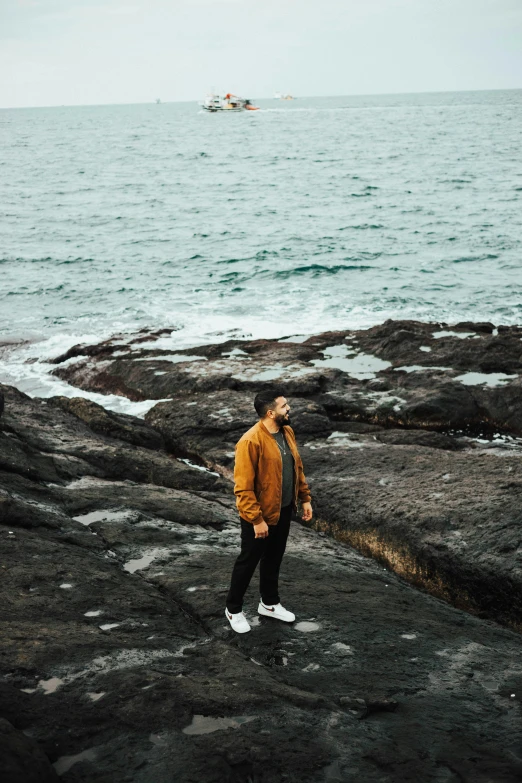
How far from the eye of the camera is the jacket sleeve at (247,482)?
17.3 feet

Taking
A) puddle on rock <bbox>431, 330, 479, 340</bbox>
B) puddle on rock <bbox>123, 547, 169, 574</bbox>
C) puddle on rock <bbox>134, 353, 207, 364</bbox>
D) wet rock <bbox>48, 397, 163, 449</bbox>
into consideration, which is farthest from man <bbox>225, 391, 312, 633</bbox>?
puddle on rock <bbox>431, 330, 479, 340</bbox>

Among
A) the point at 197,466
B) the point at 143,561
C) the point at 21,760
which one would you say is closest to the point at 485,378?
the point at 197,466

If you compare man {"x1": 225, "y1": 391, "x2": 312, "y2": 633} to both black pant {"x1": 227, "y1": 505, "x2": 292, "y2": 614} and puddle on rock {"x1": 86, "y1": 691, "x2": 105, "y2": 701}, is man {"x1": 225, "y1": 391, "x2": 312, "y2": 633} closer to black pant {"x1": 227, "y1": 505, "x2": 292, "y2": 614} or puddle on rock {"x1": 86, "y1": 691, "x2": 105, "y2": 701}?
black pant {"x1": 227, "y1": 505, "x2": 292, "y2": 614}

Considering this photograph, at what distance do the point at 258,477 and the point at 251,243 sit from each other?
33.8 meters

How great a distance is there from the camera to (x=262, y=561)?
18.6 ft

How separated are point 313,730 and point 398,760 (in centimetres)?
48

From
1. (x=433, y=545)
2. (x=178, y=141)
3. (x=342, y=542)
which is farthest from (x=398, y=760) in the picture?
(x=178, y=141)

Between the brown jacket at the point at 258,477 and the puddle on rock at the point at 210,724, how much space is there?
1533mm

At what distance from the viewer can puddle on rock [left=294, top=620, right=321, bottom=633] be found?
5.48 metres

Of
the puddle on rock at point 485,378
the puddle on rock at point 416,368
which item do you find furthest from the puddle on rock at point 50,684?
the puddle on rock at point 416,368

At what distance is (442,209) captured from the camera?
1786 inches

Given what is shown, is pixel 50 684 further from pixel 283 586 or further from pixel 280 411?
pixel 283 586

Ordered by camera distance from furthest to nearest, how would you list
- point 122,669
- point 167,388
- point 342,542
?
point 167,388 → point 342,542 → point 122,669

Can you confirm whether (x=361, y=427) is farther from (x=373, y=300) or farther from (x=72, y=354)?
(x=373, y=300)
